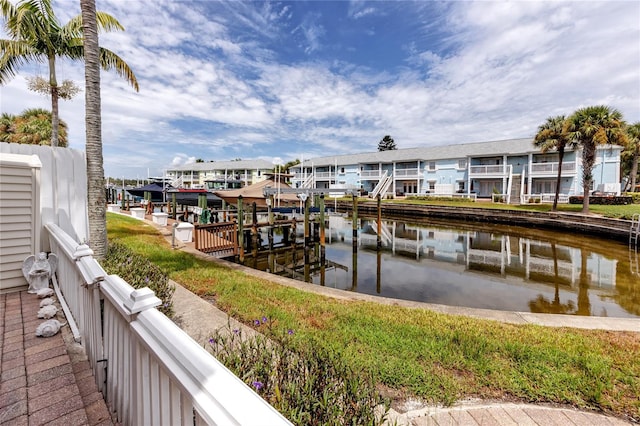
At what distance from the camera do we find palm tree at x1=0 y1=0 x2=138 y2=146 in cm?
1233

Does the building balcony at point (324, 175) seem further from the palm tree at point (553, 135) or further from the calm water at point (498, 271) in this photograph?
the calm water at point (498, 271)

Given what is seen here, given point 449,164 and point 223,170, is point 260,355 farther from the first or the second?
point 223,170

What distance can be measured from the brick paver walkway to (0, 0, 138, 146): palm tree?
12.5 m

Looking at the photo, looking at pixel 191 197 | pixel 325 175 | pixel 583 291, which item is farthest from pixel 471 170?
pixel 191 197

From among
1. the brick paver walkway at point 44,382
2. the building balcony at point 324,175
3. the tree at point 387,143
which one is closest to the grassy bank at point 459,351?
the brick paver walkway at point 44,382

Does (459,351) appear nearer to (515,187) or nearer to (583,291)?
(583,291)

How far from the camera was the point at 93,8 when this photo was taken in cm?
607

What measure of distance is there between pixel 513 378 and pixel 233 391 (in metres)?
4.21

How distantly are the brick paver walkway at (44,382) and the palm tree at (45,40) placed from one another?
41.0 feet

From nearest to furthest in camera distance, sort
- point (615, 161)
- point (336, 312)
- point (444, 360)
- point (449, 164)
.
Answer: point (444, 360) → point (336, 312) → point (615, 161) → point (449, 164)

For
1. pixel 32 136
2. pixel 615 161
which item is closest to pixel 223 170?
pixel 32 136

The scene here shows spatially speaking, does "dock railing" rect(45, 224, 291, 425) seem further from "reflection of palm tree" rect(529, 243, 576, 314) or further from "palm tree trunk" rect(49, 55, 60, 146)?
"palm tree trunk" rect(49, 55, 60, 146)

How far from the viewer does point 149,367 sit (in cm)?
167

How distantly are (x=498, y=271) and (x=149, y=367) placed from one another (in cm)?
1460
